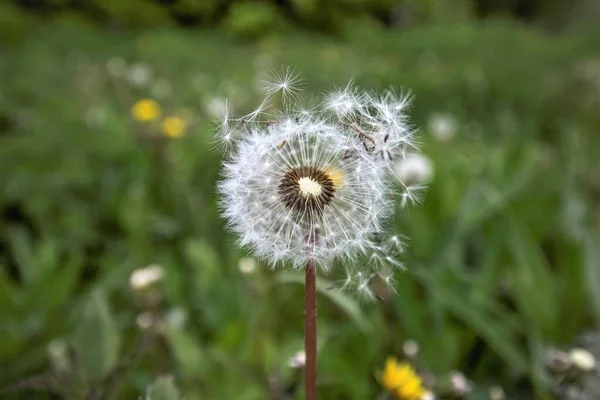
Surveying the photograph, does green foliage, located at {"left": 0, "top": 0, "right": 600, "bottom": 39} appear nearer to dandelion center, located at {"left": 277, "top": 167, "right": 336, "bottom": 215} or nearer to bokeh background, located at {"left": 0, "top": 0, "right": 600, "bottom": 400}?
bokeh background, located at {"left": 0, "top": 0, "right": 600, "bottom": 400}

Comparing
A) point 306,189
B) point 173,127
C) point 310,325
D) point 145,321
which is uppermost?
point 173,127

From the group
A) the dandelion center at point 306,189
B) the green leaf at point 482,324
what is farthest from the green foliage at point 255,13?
the dandelion center at point 306,189

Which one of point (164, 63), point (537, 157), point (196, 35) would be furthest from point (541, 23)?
point (537, 157)

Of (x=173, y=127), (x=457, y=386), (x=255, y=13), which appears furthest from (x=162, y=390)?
(x=255, y=13)

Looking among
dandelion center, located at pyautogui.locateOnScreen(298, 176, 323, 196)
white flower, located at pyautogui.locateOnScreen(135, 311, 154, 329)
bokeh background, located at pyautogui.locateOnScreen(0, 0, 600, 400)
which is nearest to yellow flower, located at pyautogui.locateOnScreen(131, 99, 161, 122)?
bokeh background, located at pyautogui.locateOnScreen(0, 0, 600, 400)

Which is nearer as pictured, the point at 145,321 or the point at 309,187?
the point at 309,187

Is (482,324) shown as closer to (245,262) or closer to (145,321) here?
(245,262)

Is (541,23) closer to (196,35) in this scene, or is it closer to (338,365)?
(196,35)

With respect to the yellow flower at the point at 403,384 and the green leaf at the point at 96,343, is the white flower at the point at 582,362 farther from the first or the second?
the green leaf at the point at 96,343
